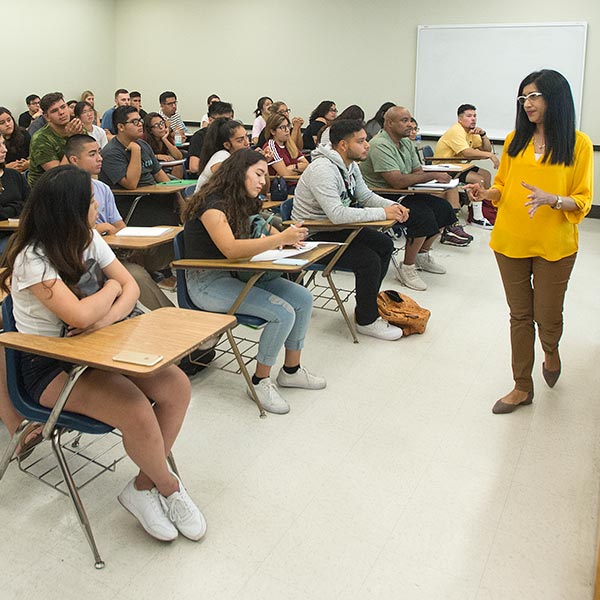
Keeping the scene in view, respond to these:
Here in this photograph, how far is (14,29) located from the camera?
8008mm

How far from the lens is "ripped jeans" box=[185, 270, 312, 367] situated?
2.78 m

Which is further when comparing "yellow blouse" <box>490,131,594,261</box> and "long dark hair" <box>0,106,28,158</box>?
"long dark hair" <box>0,106,28,158</box>

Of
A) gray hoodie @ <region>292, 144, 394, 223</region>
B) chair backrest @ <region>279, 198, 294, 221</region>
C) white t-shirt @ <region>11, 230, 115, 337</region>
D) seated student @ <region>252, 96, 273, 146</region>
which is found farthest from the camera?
seated student @ <region>252, 96, 273, 146</region>

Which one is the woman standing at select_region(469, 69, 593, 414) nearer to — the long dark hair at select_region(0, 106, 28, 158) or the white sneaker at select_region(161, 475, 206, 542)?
the white sneaker at select_region(161, 475, 206, 542)

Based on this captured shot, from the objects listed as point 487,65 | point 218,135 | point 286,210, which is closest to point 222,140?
point 218,135

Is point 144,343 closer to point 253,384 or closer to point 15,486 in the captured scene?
point 15,486

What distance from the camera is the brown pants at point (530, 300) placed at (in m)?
2.58

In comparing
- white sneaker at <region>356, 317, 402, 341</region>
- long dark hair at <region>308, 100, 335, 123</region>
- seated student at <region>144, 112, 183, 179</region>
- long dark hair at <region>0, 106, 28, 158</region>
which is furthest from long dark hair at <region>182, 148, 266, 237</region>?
long dark hair at <region>308, 100, 335, 123</region>

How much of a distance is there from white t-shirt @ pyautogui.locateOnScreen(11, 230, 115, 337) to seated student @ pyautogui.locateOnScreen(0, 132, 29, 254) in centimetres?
187

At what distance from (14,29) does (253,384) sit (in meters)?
7.07

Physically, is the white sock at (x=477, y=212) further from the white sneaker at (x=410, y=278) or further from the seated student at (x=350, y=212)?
A: the seated student at (x=350, y=212)

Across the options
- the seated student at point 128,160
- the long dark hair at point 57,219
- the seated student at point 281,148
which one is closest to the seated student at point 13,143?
the seated student at point 128,160

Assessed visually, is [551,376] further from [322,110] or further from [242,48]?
[242,48]

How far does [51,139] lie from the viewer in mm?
4387
